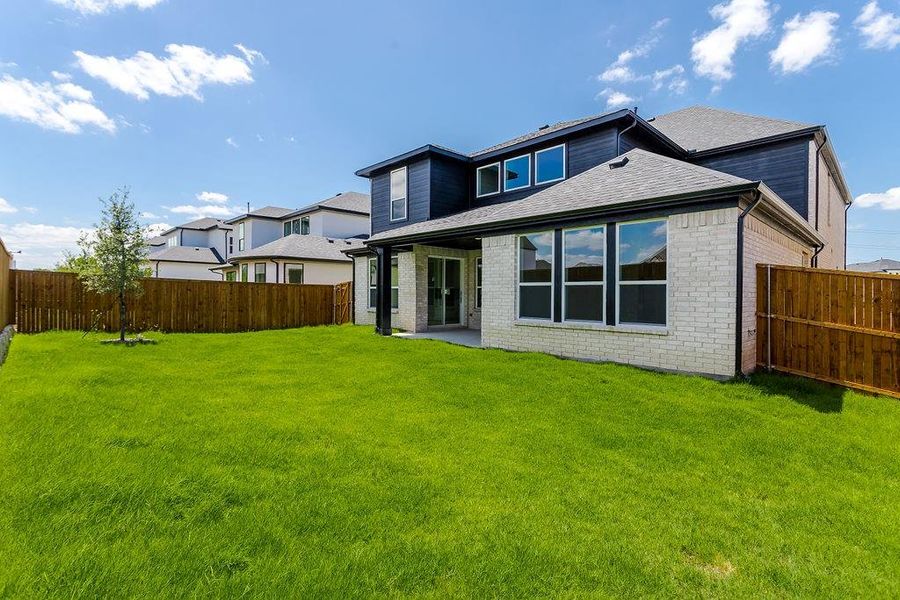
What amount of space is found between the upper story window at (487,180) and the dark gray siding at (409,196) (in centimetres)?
175

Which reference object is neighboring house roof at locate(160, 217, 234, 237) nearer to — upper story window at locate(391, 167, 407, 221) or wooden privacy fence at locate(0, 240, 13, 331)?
wooden privacy fence at locate(0, 240, 13, 331)

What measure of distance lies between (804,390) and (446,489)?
19.9 feet

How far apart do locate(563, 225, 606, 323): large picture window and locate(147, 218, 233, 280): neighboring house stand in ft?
101

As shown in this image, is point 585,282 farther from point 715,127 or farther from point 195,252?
point 195,252

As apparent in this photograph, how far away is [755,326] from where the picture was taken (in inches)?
288

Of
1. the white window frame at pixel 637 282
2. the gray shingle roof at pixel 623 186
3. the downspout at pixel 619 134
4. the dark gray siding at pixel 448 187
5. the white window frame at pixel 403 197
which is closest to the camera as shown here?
the gray shingle roof at pixel 623 186

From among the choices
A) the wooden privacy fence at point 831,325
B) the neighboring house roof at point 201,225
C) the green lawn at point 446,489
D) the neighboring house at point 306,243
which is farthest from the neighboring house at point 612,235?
the neighboring house roof at point 201,225

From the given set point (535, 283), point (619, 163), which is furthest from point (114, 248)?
point (619, 163)

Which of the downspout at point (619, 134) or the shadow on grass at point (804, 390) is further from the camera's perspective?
the downspout at point (619, 134)

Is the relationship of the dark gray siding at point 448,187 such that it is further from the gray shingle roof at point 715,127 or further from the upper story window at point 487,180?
the gray shingle roof at point 715,127

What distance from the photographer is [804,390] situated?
6285 millimetres

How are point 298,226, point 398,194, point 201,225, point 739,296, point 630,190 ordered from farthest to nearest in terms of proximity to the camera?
point 201,225
point 298,226
point 398,194
point 630,190
point 739,296

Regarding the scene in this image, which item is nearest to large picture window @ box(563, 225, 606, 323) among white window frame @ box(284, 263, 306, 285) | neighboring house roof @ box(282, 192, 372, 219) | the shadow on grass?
the shadow on grass

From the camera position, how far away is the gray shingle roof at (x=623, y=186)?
706 cm
